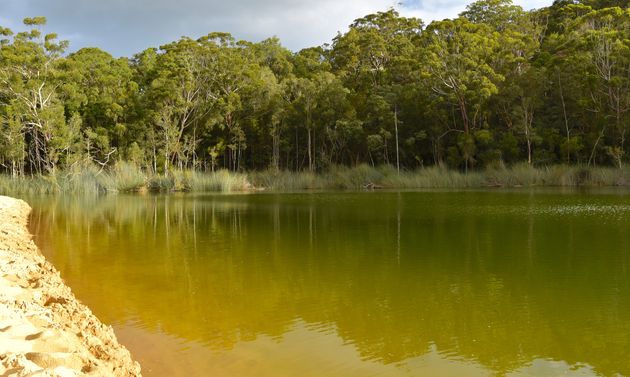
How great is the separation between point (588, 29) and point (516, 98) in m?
4.39

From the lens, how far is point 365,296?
469cm

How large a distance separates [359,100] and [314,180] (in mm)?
6406

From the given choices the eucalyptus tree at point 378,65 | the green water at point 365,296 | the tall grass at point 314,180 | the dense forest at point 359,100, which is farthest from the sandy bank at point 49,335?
the eucalyptus tree at point 378,65

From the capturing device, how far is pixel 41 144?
28750 millimetres

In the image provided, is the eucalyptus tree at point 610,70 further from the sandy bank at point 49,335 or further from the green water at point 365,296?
the sandy bank at point 49,335

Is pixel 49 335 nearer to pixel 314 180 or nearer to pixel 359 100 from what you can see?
pixel 314 180

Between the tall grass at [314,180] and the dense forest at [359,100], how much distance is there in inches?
41.9

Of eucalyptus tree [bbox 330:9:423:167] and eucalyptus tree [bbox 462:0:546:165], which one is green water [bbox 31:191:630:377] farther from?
eucalyptus tree [bbox 330:9:423:167]

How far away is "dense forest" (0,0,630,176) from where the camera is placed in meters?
25.0

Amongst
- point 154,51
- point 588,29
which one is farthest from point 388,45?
point 154,51

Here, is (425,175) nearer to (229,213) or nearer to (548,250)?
(229,213)

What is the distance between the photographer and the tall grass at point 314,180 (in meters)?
23.3

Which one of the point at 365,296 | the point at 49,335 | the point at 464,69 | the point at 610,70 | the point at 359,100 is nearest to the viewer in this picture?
the point at 49,335

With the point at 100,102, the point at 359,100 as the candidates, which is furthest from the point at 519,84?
the point at 100,102
